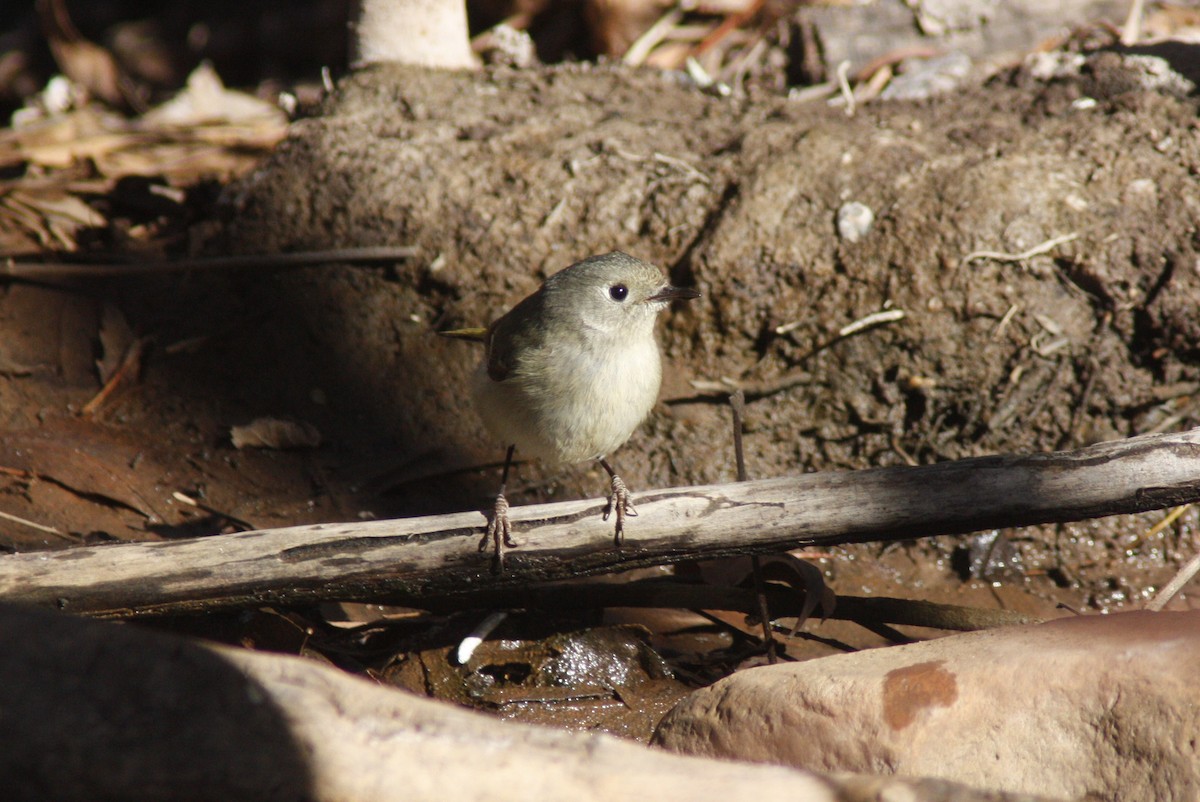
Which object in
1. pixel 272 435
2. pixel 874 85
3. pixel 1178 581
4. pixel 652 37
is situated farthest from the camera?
pixel 652 37

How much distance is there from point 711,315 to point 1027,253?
4.98 ft

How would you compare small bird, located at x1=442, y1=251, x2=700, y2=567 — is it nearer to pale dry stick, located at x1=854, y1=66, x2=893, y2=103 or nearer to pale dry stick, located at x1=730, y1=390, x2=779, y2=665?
pale dry stick, located at x1=730, y1=390, x2=779, y2=665

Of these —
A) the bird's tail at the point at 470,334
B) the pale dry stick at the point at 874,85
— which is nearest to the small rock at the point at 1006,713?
the bird's tail at the point at 470,334

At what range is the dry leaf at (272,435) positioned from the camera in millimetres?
5121

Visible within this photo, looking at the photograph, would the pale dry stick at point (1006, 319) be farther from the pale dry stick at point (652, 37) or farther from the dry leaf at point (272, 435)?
the dry leaf at point (272, 435)

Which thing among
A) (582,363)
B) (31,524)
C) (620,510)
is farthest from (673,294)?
(31,524)

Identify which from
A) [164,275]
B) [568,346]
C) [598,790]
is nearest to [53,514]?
[164,275]

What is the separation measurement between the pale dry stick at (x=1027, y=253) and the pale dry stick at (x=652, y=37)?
280 centimetres

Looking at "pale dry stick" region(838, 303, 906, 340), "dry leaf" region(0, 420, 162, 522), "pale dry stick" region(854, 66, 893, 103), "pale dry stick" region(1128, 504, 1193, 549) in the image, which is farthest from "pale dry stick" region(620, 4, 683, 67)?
"pale dry stick" region(1128, 504, 1193, 549)

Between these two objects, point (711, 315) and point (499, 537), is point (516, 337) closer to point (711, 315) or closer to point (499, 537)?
point (499, 537)

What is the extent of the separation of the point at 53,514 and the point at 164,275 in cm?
180

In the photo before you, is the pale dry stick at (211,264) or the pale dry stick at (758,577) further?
the pale dry stick at (211,264)

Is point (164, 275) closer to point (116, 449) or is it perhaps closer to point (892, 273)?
point (116, 449)

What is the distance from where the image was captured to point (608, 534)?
3408 mm
